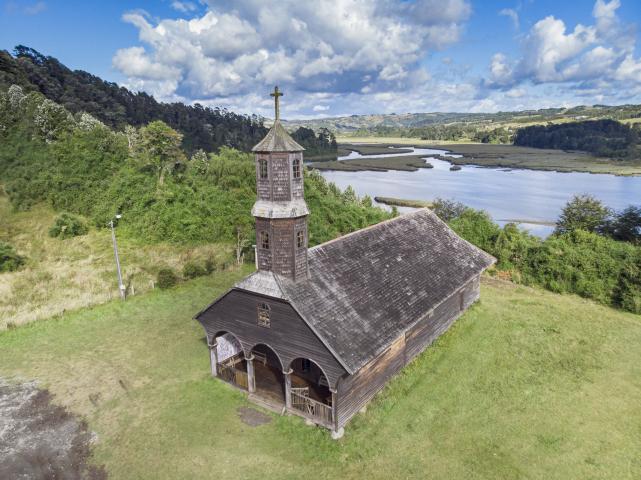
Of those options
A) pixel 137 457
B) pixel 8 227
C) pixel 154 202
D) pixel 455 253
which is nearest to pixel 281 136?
pixel 137 457

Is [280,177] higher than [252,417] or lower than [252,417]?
higher

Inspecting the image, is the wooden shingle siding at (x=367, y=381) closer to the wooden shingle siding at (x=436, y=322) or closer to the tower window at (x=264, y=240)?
the wooden shingle siding at (x=436, y=322)

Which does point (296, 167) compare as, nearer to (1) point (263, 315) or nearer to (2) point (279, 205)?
(2) point (279, 205)

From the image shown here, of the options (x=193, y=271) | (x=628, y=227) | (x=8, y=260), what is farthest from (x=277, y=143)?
(x=628, y=227)

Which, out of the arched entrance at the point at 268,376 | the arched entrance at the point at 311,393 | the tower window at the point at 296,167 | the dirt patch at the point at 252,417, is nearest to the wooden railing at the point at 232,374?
the arched entrance at the point at 268,376

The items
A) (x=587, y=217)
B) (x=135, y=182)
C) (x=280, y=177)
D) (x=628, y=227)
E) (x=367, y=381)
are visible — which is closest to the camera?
(x=280, y=177)

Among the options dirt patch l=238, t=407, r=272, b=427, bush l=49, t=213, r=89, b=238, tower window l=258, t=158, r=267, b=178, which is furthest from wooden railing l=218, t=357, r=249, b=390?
bush l=49, t=213, r=89, b=238

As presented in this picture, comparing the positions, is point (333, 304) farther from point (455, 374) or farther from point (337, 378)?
Answer: point (455, 374)
